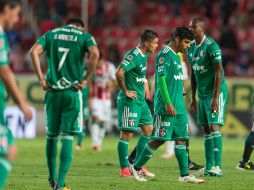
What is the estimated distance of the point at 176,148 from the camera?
12156 mm

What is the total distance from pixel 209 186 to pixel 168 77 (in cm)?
172

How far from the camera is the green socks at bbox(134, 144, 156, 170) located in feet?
40.9

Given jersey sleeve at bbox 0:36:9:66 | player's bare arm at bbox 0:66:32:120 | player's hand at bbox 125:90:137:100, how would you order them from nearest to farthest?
player's bare arm at bbox 0:66:32:120 < jersey sleeve at bbox 0:36:9:66 < player's hand at bbox 125:90:137:100

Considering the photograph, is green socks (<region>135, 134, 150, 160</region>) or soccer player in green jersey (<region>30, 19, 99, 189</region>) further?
green socks (<region>135, 134, 150, 160</region>)

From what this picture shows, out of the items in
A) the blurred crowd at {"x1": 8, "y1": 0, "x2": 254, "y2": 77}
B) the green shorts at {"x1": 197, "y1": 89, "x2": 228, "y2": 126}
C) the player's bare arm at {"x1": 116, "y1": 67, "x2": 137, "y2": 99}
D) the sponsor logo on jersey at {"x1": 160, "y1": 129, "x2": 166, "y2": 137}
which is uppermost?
the blurred crowd at {"x1": 8, "y1": 0, "x2": 254, "y2": 77}

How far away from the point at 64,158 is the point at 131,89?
9.06ft

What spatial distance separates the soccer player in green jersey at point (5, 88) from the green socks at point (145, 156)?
150 inches

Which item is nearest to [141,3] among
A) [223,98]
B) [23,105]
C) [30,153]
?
[30,153]

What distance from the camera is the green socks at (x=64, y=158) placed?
1072 cm

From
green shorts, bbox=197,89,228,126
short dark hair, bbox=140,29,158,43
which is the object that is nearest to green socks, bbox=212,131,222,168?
green shorts, bbox=197,89,228,126

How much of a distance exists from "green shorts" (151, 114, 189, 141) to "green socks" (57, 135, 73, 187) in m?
1.81

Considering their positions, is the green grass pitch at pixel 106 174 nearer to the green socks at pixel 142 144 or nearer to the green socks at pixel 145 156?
the green socks at pixel 145 156

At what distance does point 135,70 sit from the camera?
520 inches

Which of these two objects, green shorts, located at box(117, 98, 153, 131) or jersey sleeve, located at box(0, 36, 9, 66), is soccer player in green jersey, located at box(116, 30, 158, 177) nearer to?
green shorts, located at box(117, 98, 153, 131)
